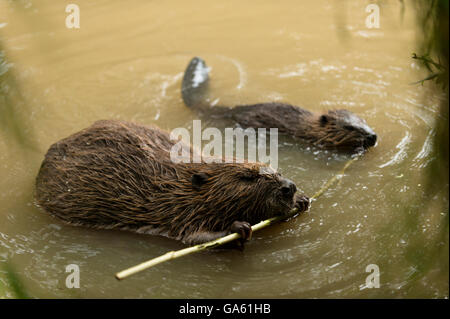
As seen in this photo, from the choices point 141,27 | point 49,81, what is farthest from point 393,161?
point 141,27

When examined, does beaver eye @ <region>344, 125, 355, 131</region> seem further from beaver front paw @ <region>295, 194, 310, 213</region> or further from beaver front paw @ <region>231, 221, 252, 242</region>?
beaver front paw @ <region>231, 221, 252, 242</region>

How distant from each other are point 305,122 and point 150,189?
239 centimetres

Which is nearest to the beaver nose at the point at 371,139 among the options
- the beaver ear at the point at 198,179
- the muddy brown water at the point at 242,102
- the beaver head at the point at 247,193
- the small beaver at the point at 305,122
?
the small beaver at the point at 305,122

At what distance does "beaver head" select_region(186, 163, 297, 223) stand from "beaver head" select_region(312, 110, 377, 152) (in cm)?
175

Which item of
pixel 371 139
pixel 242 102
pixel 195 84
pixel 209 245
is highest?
pixel 195 84

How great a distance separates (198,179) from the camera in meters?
4.11

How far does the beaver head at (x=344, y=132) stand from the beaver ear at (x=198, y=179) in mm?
2025

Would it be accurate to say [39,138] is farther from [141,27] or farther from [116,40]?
[141,27]

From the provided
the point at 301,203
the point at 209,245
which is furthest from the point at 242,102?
the point at 209,245

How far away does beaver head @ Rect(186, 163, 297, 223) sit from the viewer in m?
3.96

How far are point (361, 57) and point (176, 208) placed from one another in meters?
4.56

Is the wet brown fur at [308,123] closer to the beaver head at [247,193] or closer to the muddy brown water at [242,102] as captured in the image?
the muddy brown water at [242,102]

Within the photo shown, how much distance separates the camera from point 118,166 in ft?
14.2

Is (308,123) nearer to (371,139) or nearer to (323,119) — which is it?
(323,119)
